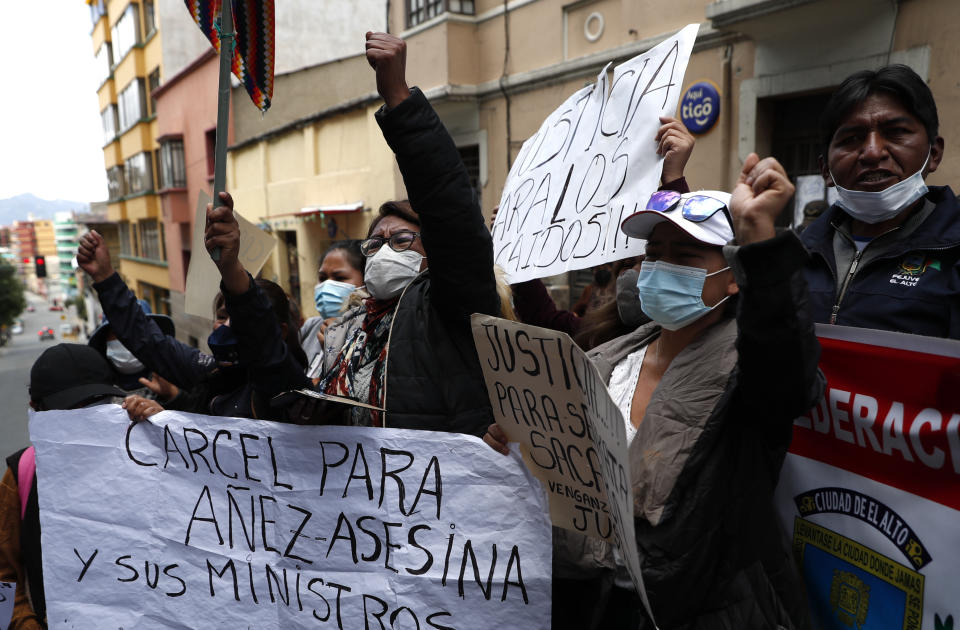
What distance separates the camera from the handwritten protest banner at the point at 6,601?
2.05 m

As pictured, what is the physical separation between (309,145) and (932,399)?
46.2 ft

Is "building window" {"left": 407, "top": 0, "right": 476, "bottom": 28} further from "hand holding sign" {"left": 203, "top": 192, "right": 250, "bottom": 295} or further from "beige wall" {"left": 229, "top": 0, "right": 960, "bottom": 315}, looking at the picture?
"hand holding sign" {"left": 203, "top": 192, "right": 250, "bottom": 295}

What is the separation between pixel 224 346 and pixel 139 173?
1151 inches

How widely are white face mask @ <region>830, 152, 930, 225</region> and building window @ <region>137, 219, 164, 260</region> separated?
28587mm

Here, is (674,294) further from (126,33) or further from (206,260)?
(126,33)

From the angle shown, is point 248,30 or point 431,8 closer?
point 248,30

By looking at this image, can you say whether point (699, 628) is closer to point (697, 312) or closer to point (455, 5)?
point (697, 312)

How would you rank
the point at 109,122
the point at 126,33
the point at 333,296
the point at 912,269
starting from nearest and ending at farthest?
1. the point at 912,269
2. the point at 333,296
3. the point at 126,33
4. the point at 109,122

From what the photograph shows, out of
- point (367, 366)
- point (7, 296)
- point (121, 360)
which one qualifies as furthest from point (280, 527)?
point (7, 296)

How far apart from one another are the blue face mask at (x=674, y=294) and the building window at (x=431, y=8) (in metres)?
8.77

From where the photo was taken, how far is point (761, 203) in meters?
1.19

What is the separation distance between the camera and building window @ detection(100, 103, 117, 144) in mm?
31080

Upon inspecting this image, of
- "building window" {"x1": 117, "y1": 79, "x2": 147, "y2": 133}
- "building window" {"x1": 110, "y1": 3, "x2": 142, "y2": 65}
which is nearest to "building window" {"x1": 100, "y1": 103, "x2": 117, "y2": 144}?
"building window" {"x1": 117, "y1": 79, "x2": 147, "y2": 133}

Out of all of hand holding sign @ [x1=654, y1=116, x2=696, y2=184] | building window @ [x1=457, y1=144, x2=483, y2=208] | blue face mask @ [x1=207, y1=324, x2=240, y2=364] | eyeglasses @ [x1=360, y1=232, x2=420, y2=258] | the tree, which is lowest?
the tree
